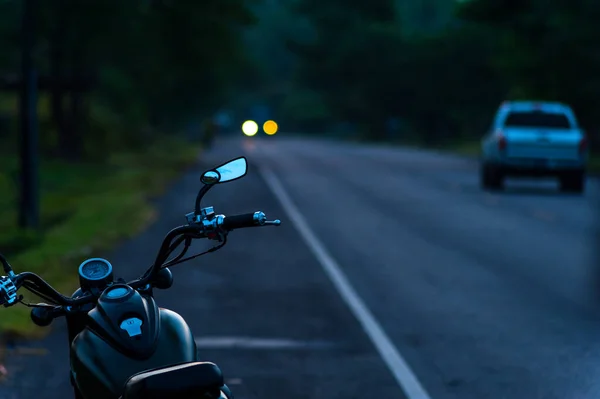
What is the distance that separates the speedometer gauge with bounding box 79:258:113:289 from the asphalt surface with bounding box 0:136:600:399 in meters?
3.04

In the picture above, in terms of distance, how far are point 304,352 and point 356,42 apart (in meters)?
84.2

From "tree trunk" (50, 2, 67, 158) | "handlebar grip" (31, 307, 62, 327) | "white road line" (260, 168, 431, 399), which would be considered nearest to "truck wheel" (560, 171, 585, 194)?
"white road line" (260, 168, 431, 399)

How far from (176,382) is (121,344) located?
524 mm

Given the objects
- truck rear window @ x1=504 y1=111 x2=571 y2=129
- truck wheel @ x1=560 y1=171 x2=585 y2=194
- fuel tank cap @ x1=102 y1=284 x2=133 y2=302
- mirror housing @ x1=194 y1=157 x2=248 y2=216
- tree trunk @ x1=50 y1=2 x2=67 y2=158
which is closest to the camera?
fuel tank cap @ x1=102 y1=284 x2=133 y2=302

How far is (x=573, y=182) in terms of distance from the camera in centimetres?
2769

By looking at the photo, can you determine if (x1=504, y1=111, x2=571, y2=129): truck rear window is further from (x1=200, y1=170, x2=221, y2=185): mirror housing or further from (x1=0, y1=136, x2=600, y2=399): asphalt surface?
(x1=200, y1=170, x2=221, y2=185): mirror housing

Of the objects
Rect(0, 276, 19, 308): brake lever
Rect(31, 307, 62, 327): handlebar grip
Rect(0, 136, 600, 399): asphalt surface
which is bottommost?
Rect(0, 136, 600, 399): asphalt surface

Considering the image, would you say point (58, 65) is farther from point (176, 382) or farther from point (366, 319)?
point (176, 382)

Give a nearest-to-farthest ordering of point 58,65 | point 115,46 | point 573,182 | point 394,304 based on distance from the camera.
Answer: point 394,304
point 573,182
point 115,46
point 58,65

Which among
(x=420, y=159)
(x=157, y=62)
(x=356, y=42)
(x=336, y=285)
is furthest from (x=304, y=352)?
(x=356, y=42)

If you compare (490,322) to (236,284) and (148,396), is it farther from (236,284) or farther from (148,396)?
(148,396)

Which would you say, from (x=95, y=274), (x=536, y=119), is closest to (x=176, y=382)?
(x=95, y=274)

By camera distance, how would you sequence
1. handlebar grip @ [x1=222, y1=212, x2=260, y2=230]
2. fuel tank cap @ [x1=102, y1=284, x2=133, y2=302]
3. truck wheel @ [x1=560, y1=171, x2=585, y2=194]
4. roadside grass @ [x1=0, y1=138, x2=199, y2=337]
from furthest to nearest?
1. truck wheel @ [x1=560, y1=171, x2=585, y2=194]
2. roadside grass @ [x1=0, y1=138, x2=199, y2=337]
3. handlebar grip @ [x1=222, y1=212, x2=260, y2=230]
4. fuel tank cap @ [x1=102, y1=284, x2=133, y2=302]

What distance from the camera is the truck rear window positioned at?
27.8 m
